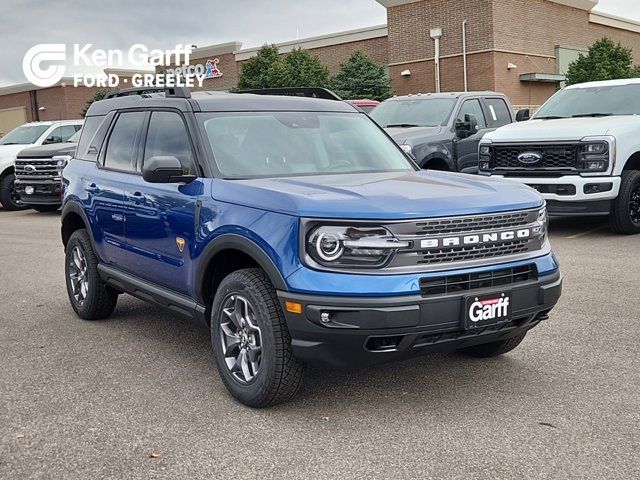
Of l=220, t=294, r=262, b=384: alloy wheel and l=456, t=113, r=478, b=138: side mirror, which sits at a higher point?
l=456, t=113, r=478, b=138: side mirror

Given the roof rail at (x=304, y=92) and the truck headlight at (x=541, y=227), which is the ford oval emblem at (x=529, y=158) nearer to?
the roof rail at (x=304, y=92)

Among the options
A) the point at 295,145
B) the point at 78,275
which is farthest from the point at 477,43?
the point at 295,145

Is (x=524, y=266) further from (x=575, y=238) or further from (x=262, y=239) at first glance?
(x=575, y=238)

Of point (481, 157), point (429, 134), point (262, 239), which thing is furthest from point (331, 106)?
point (429, 134)

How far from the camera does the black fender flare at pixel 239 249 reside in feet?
13.3

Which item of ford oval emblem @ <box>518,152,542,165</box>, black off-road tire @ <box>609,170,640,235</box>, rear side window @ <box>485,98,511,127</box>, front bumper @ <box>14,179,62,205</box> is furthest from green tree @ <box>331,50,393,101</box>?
black off-road tire @ <box>609,170,640,235</box>

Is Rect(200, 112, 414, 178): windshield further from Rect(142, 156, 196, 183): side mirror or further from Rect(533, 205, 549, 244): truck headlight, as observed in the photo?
Rect(533, 205, 549, 244): truck headlight

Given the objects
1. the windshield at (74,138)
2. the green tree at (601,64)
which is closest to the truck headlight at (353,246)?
the windshield at (74,138)

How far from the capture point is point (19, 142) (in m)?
18.6

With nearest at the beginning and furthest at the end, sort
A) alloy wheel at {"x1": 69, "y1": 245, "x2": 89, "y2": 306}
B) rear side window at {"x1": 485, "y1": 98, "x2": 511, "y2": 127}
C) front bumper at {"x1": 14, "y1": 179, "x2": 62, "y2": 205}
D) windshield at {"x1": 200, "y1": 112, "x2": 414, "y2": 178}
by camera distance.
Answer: windshield at {"x1": 200, "y1": 112, "x2": 414, "y2": 178} → alloy wheel at {"x1": 69, "y1": 245, "x2": 89, "y2": 306} → rear side window at {"x1": 485, "y1": 98, "x2": 511, "y2": 127} → front bumper at {"x1": 14, "y1": 179, "x2": 62, "y2": 205}

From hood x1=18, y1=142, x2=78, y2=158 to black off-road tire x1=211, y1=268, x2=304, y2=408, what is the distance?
41.8ft

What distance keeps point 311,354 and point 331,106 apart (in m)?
2.46

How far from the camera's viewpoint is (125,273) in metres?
5.80

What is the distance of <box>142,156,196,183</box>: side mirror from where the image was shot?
475 centimetres
